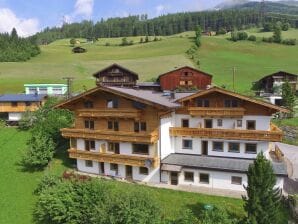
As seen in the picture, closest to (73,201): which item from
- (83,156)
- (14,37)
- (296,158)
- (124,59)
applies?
(83,156)

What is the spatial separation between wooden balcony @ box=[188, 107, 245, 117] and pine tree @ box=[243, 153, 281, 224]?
11013 mm

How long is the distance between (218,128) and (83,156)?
15266 mm

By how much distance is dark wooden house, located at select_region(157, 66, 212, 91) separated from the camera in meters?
83.7

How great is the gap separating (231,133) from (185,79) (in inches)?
1704

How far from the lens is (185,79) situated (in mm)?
84312

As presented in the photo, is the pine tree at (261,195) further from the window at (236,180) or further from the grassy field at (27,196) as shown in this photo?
the window at (236,180)

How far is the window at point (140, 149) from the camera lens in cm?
4276

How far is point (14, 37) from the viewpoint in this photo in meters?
172

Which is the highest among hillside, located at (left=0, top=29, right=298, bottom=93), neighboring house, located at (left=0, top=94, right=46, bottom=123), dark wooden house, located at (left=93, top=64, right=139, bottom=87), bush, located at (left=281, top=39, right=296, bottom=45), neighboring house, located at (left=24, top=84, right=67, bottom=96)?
bush, located at (left=281, top=39, right=296, bottom=45)

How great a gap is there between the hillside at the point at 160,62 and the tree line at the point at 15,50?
3365 millimetres

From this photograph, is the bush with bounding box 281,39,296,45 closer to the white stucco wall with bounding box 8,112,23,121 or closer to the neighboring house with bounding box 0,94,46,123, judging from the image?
the neighboring house with bounding box 0,94,46,123

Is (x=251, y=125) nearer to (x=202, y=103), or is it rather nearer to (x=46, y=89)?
(x=202, y=103)

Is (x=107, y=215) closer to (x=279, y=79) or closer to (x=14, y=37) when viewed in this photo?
(x=279, y=79)

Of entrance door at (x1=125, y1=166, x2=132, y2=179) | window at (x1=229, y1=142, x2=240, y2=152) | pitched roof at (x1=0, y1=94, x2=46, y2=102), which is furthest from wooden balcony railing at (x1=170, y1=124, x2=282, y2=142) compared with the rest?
pitched roof at (x1=0, y1=94, x2=46, y2=102)
